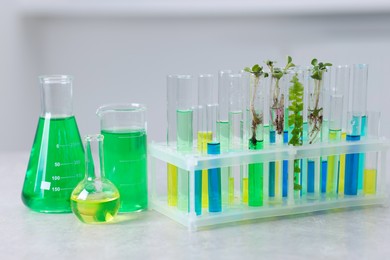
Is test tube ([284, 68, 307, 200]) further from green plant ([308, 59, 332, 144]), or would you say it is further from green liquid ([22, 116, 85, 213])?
green liquid ([22, 116, 85, 213])

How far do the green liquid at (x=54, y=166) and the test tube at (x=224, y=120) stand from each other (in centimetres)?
35

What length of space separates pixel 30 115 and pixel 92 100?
0.30m

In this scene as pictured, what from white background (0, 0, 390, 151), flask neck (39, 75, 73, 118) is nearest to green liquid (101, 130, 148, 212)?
flask neck (39, 75, 73, 118)

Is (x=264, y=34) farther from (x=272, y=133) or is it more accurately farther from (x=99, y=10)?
(x=272, y=133)

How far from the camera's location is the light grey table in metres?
1.44

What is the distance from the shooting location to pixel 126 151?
1694mm

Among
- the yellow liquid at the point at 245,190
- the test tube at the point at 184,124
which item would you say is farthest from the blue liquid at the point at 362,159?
the test tube at the point at 184,124

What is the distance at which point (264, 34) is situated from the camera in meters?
3.44

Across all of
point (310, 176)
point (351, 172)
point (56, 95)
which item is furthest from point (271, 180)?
point (56, 95)

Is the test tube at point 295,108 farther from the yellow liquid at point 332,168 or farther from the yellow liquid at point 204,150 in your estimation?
the yellow liquid at point 204,150

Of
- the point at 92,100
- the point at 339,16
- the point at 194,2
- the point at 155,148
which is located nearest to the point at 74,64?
the point at 92,100

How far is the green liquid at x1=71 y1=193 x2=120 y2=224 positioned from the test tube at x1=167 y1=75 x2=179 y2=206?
0.15 m

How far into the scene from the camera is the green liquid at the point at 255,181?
5.49ft

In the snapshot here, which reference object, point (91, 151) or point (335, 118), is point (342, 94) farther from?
point (91, 151)
